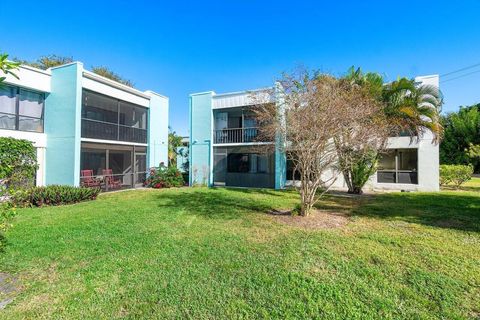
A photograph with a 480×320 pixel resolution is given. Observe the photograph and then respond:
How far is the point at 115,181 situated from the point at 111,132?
335 cm

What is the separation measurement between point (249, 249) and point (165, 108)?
57.6 feet

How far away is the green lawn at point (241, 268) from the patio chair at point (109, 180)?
7053 millimetres

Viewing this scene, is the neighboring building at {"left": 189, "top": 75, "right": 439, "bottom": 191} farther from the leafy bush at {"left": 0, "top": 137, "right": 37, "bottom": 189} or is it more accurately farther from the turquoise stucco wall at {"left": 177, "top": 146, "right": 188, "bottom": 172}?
the leafy bush at {"left": 0, "top": 137, "right": 37, "bottom": 189}

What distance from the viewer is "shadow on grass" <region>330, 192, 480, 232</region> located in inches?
294

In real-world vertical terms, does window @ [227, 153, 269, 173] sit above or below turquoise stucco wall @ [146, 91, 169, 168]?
below

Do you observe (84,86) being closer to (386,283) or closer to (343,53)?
(343,53)

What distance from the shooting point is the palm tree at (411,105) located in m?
12.5

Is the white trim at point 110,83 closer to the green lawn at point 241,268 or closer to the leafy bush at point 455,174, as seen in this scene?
the green lawn at point 241,268

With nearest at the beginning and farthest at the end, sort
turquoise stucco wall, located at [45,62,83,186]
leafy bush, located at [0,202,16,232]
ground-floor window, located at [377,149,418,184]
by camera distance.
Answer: leafy bush, located at [0,202,16,232], turquoise stucco wall, located at [45,62,83,186], ground-floor window, located at [377,149,418,184]

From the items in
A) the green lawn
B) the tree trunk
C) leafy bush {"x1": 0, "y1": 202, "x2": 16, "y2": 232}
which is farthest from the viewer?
the tree trunk

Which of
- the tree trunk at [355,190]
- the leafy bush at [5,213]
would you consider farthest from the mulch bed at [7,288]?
the tree trunk at [355,190]

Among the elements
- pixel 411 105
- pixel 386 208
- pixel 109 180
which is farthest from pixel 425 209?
pixel 109 180

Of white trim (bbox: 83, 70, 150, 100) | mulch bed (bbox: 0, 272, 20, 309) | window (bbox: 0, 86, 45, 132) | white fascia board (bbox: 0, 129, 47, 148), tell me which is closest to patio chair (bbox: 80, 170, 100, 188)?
white fascia board (bbox: 0, 129, 47, 148)

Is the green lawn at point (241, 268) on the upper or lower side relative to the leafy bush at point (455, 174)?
lower
